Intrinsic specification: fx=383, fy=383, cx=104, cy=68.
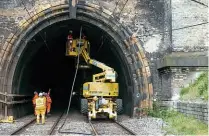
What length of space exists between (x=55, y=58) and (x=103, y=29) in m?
10.3

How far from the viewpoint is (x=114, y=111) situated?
624 inches

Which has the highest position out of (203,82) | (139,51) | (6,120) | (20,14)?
(20,14)

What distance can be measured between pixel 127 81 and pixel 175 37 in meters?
3.56

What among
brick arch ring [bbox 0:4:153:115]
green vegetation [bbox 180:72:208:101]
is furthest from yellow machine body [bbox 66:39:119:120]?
green vegetation [bbox 180:72:208:101]

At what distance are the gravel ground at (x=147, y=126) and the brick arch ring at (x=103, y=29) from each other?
1356mm

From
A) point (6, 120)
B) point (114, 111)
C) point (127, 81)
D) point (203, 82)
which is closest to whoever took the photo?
point (203, 82)

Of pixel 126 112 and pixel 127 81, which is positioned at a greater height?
pixel 127 81

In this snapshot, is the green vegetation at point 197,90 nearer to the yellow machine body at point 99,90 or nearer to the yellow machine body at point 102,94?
the yellow machine body at point 102,94

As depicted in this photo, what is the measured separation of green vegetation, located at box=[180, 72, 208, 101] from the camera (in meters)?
12.2

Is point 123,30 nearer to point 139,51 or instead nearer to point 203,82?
point 139,51

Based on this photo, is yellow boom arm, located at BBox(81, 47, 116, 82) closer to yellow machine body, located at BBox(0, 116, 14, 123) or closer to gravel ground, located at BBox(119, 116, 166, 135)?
gravel ground, located at BBox(119, 116, 166, 135)

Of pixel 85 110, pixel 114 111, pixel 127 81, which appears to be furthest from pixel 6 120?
pixel 127 81

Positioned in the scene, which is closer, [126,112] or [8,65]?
[8,65]

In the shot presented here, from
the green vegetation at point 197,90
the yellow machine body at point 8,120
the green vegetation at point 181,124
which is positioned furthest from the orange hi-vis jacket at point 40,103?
the green vegetation at point 197,90
